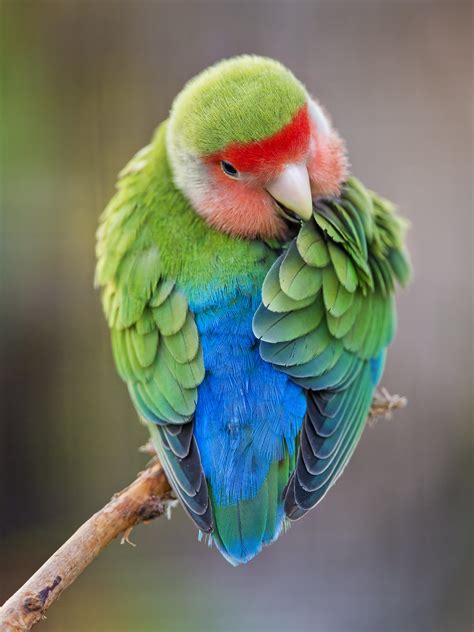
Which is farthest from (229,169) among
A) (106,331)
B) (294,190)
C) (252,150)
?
(106,331)

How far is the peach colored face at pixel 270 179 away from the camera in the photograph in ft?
7.79

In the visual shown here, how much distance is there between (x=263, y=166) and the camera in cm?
239

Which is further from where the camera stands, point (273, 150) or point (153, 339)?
point (153, 339)

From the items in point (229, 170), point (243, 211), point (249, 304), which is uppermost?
point (229, 170)

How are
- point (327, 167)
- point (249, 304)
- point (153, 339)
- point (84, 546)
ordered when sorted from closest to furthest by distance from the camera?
point (84, 546) < point (249, 304) < point (153, 339) < point (327, 167)

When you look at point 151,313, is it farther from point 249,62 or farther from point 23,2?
point 23,2

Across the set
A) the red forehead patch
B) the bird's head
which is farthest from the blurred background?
the red forehead patch

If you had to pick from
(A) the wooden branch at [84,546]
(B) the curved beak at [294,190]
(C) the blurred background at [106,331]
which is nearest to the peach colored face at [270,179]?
(B) the curved beak at [294,190]

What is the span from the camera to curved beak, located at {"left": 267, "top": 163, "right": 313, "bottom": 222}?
2359mm

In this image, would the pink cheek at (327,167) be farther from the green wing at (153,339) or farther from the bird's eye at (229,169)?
the green wing at (153,339)

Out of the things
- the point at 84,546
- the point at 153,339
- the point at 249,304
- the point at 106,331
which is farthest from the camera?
the point at 106,331

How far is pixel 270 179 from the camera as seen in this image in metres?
2.41

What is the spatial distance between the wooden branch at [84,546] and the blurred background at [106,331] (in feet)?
6.76

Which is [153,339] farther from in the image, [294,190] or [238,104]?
[238,104]
